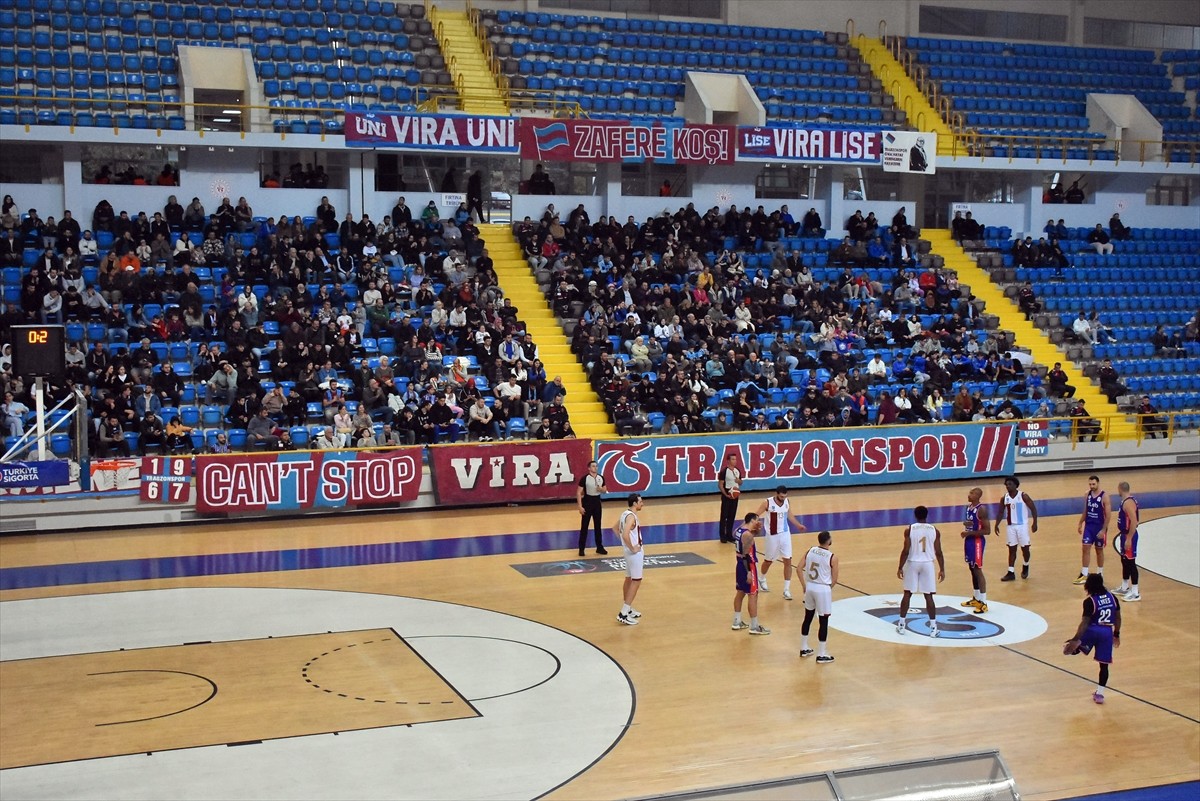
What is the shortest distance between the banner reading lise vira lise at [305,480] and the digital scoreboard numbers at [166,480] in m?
0.27

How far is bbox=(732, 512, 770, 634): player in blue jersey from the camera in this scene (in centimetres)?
1638

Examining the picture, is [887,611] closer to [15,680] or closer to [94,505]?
[15,680]

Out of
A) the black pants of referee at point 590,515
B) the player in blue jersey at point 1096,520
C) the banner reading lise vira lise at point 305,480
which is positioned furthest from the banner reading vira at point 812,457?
the player in blue jersey at point 1096,520

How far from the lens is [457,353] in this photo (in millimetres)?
30156

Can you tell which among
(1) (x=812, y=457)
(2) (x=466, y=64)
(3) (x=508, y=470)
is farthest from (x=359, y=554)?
(2) (x=466, y=64)

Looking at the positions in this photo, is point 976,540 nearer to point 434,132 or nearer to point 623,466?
point 623,466

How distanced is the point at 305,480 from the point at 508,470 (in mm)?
4245

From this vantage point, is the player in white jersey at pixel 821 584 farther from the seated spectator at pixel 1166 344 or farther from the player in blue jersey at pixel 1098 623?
the seated spectator at pixel 1166 344

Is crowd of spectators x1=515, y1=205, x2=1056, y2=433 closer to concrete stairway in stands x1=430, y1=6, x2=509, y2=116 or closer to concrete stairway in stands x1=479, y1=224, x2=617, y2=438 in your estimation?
concrete stairway in stands x1=479, y1=224, x2=617, y2=438

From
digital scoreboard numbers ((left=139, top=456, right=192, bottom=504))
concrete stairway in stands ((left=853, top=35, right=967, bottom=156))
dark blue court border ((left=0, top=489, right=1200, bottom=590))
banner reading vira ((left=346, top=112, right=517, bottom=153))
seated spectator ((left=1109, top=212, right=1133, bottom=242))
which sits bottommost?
dark blue court border ((left=0, top=489, right=1200, bottom=590))

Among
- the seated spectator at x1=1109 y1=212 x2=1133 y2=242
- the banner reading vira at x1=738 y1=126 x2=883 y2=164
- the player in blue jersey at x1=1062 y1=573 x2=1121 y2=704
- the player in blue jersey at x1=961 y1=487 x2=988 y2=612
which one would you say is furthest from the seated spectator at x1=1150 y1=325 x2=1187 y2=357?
the player in blue jersey at x1=1062 y1=573 x2=1121 y2=704

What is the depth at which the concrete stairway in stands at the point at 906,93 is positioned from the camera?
41.3m

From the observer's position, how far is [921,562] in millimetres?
16812

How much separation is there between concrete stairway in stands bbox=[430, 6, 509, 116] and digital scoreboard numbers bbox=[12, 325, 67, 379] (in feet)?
50.5
